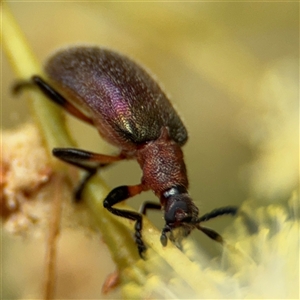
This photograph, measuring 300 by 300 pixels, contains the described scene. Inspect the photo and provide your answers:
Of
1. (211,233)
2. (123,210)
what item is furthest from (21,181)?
(211,233)

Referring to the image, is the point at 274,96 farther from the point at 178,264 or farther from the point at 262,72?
the point at 178,264

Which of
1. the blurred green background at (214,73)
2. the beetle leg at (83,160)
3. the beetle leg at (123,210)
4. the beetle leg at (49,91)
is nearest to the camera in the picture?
the beetle leg at (123,210)

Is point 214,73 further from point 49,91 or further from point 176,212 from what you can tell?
point 176,212

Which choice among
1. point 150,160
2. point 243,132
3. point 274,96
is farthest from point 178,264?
point 243,132

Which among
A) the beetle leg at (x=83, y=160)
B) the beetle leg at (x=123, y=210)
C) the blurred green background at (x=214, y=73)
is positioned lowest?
the beetle leg at (x=123, y=210)

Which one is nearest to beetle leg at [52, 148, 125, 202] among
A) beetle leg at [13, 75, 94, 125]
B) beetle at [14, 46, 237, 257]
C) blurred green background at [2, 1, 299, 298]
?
beetle at [14, 46, 237, 257]

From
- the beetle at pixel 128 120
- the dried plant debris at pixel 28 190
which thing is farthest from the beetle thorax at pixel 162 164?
the dried plant debris at pixel 28 190

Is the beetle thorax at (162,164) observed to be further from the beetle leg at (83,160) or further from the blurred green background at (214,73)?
the blurred green background at (214,73)

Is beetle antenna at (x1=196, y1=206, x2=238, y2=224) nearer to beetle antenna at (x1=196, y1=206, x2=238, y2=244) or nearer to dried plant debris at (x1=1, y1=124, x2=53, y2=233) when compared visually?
beetle antenna at (x1=196, y1=206, x2=238, y2=244)
